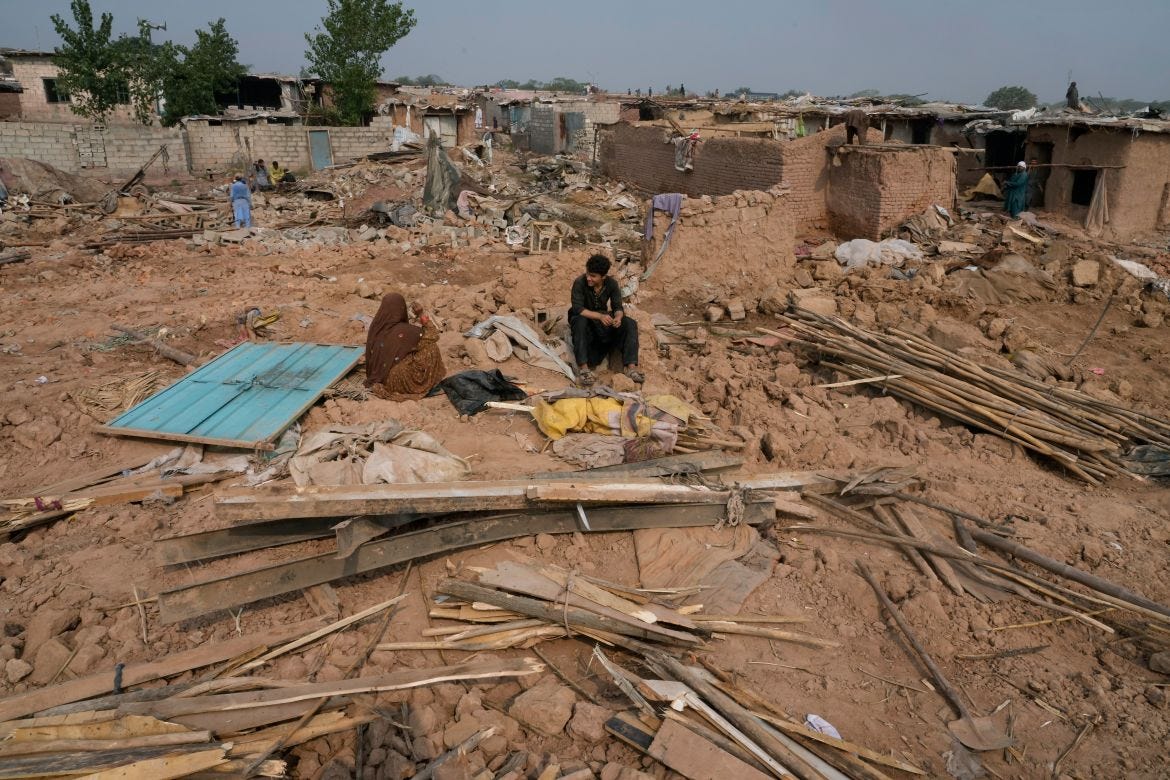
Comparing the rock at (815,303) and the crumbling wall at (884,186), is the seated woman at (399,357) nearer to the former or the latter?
Result: the rock at (815,303)

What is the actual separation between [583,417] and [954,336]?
14.3ft

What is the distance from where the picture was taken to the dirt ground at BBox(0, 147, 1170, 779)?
9.82 feet

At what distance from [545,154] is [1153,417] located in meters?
24.1

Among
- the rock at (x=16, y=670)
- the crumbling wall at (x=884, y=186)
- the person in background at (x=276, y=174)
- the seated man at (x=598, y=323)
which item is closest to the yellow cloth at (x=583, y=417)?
the seated man at (x=598, y=323)

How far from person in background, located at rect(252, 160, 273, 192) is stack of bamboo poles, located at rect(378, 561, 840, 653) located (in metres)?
17.4

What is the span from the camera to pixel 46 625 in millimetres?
3404

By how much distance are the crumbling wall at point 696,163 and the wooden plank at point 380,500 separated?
9.51m

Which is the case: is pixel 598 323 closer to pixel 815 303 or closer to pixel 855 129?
pixel 815 303

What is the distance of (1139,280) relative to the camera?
950 cm

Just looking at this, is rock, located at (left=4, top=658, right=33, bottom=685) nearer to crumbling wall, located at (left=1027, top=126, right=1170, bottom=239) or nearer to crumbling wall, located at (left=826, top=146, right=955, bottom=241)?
crumbling wall, located at (left=826, top=146, right=955, bottom=241)

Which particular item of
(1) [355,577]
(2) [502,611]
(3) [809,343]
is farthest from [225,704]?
(3) [809,343]

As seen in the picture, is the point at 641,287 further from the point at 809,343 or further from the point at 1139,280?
the point at 1139,280

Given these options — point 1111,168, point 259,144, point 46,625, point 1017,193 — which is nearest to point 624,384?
point 46,625

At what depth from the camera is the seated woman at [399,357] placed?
565cm
